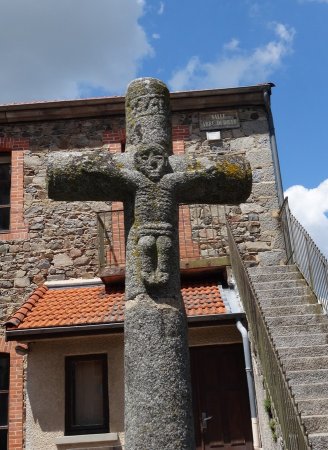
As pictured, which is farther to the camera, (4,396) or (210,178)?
(4,396)

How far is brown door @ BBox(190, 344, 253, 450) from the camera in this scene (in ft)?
29.3

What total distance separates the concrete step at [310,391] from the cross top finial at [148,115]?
3.78m

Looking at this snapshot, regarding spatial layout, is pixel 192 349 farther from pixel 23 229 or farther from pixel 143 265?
pixel 143 265

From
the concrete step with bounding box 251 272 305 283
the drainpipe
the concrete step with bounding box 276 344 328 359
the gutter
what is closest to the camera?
the concrete step with bounding box 276 344 328 359

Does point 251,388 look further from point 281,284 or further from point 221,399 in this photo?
point 281,284

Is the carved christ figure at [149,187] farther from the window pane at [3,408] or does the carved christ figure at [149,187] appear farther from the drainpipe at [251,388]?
the window pane at [3,408]

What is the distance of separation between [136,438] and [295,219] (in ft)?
22.8

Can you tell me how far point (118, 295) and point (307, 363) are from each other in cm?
430

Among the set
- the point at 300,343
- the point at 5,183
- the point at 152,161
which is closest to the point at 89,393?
the point at 300,343

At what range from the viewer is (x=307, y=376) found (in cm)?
648

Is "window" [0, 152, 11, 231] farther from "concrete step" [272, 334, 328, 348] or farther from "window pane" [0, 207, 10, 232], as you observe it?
"concrete step" [272, 334, 328, 348]

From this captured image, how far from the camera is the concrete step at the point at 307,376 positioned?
6.45m

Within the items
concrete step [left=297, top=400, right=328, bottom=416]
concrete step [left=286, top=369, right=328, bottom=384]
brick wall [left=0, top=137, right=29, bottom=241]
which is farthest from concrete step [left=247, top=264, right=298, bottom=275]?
brick wall [left=0, top=137, right=29, bottom=241]

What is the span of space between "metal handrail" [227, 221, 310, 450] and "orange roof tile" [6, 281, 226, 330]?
98 cm
